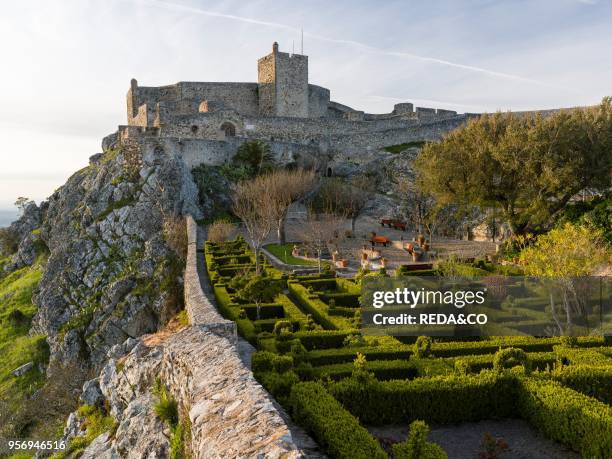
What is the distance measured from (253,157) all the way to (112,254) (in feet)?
45.2

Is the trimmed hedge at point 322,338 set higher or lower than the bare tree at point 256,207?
lower

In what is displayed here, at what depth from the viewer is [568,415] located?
780 cm

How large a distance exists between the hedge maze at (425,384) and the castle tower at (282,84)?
3750cm

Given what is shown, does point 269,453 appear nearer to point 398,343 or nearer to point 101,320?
point 398,343

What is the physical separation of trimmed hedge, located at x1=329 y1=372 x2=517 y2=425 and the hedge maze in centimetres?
2

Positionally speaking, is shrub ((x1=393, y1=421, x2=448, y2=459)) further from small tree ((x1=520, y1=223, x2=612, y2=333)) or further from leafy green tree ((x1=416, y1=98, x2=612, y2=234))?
leafy green tree ((x1=416, y1=98, x2=612, y2=234))

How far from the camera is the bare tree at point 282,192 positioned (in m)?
28.8

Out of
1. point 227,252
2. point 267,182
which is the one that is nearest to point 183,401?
point 227,252

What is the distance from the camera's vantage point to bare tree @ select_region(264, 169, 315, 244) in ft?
94.5

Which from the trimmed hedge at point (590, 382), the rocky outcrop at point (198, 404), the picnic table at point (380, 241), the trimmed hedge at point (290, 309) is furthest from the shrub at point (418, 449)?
the picnic table at point (380, 241)

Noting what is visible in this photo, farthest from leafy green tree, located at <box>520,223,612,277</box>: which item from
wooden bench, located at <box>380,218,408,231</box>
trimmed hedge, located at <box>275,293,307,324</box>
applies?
wooden bench, located at <box>380,218,408,231</box>

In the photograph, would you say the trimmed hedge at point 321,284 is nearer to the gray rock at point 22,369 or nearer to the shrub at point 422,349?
the shrub at point 422,349

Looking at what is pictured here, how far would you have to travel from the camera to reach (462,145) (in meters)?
27.5

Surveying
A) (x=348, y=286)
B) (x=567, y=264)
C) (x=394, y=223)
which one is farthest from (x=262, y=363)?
(x=394, y=223)
